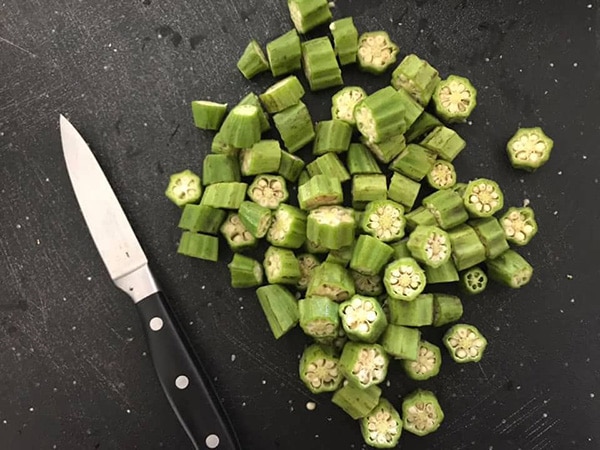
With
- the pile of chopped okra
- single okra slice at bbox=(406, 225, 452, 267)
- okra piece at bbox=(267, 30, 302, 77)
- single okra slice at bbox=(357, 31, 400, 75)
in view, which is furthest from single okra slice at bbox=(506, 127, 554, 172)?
okra piece at bbox=(267, 30, 302, 77)

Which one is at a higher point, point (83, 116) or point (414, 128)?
point (83, 116)

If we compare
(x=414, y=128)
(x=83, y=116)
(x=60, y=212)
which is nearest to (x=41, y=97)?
(x=83, y=116)

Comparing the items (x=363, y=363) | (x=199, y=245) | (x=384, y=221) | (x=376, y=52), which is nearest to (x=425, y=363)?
(x=363, y=363)

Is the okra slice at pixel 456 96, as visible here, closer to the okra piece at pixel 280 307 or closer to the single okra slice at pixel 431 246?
the single okra slice at pixel 431 246

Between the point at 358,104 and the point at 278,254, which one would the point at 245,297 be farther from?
the point at 358,104

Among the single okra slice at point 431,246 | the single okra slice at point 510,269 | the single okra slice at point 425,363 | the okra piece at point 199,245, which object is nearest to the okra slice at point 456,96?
the single okra slice at point 431,246

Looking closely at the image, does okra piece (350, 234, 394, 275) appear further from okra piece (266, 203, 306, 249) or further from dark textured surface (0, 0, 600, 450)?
dark textured surface (0, 0, 600, 450)

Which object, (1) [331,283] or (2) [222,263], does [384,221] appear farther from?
(2) [222,263]
